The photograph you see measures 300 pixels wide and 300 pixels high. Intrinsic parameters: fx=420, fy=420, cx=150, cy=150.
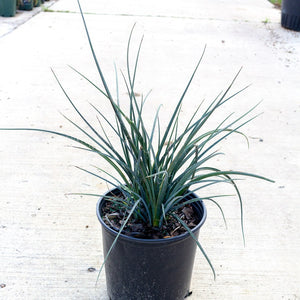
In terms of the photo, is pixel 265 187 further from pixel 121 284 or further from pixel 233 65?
pixel 233 65

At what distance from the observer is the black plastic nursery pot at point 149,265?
1.49 m

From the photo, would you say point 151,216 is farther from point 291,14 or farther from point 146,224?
point 291,14

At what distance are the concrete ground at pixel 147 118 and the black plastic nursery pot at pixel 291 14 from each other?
16cm

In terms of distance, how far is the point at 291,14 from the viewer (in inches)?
270

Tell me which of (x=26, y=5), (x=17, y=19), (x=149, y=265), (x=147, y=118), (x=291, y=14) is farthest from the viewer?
(x=26, y=5)

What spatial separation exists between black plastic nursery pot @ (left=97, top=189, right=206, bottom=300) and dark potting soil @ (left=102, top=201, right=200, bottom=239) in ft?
0.10

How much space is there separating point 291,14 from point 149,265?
637 cm

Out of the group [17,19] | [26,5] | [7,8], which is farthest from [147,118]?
[26,5]

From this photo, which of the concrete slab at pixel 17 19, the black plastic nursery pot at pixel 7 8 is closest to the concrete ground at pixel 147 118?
the concrete slab at pixel 17 19

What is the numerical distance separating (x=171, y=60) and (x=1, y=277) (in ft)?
12.6

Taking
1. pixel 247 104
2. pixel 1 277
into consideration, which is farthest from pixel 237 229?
pixel 247 104

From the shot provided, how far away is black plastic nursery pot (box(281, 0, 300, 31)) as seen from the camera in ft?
22.1

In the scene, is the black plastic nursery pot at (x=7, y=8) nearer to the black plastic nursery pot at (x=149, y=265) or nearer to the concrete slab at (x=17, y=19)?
the concrete slab at (x=17, y=19)

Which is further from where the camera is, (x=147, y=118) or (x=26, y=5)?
(x=26, y=5)
